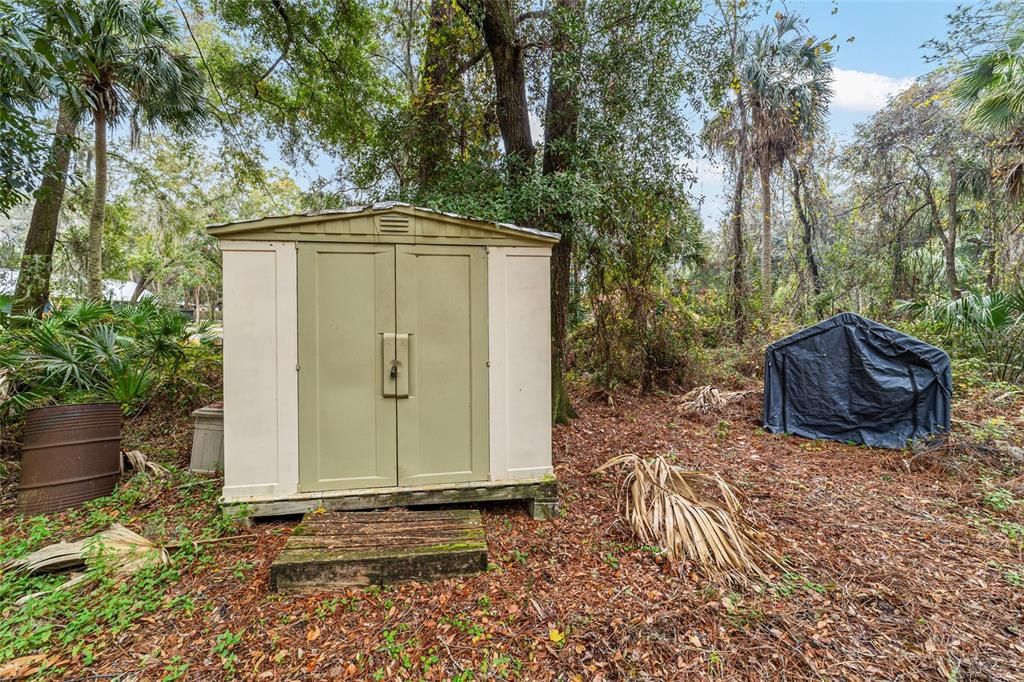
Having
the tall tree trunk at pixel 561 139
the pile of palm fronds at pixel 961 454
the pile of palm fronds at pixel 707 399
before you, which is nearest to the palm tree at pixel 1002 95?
the pile of palm fronds at pixel 961 454

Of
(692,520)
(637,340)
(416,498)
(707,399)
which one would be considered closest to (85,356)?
(416,498)

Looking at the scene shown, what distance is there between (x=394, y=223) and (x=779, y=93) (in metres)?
11.6

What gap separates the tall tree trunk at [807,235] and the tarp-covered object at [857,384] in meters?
6.71

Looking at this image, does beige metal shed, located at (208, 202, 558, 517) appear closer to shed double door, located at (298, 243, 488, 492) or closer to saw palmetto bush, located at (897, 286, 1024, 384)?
shed double door, located at (298, 243, 488, 492)

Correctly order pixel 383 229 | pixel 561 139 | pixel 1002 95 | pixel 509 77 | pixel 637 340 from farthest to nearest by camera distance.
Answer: pixel 637 340, pixel 1002 95, pixel 509 77, pixel 561 139, pixel 383 229

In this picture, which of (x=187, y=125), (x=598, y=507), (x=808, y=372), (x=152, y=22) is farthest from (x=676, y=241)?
(x=187, y=125)

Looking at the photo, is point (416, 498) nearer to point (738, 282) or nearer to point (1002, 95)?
point (1002, 95)

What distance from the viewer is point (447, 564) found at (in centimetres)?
261

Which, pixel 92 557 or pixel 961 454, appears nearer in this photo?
pixel 92 557

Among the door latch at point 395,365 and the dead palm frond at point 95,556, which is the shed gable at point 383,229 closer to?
the door latch at point 395,365

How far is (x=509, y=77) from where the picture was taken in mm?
4949

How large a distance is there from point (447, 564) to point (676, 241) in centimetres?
534

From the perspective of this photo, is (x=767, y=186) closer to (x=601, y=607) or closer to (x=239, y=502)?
(x=601, y=607)

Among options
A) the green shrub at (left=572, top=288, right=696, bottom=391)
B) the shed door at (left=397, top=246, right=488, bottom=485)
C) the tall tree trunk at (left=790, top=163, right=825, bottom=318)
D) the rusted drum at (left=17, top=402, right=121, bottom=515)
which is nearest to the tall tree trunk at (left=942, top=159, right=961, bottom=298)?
the tall tree trunk at (left=790, top=163, right=825, bottom=318)
